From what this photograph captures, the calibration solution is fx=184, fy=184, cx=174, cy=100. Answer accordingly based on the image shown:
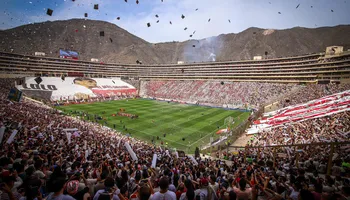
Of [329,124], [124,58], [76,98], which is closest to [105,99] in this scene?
[76,98]

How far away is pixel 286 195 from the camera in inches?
174

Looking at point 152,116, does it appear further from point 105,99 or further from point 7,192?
point 7,192

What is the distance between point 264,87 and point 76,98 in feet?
Answer: 200

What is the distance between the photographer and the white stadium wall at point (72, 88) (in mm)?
54050

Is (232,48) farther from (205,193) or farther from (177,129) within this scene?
(205,193)

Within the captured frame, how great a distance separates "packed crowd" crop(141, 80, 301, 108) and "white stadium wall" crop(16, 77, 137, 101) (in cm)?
1357

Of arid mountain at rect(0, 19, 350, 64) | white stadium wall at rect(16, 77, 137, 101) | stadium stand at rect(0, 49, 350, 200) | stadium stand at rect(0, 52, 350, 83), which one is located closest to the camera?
stadium stand at rect(0, 49, 350, 200)

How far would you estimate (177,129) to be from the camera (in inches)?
1192


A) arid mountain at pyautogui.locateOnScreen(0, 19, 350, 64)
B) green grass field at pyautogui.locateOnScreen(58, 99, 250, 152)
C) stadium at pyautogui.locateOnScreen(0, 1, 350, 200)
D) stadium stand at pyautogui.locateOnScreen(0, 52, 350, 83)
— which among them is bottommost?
green grass field at pyautogui.locateOnScreen(58, 99, 250, 152)

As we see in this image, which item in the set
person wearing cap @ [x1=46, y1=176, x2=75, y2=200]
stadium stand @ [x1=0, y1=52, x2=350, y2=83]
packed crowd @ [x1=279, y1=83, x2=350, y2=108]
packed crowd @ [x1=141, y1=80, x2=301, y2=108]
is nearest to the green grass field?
packed crowd @ [x1=279, y1=83, x2=350, y2=108]

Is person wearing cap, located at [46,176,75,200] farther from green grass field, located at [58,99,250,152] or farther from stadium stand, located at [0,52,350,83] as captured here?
stadium stand, located at [0,52,350,83]

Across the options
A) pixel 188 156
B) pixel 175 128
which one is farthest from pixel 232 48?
pixel 188 156

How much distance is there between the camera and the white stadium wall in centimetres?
5405

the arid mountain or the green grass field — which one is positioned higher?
the arid mountain
